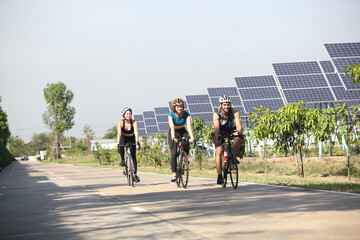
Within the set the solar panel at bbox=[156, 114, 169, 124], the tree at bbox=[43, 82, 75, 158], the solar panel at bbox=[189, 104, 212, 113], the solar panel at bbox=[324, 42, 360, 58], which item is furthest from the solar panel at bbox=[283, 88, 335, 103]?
the tree at bbox=[43, 82, 75, 158]

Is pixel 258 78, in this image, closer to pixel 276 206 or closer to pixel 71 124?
pixel 276 206

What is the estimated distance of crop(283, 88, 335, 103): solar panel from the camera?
3794 centimetres

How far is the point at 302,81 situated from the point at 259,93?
363 centimetres

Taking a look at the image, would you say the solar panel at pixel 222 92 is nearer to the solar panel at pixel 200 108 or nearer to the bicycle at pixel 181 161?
the solar panel at pixel 200 108

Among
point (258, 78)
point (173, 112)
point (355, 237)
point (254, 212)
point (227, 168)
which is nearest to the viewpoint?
point (355, 237)

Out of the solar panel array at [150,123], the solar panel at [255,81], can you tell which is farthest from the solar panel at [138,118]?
the solar panel at [255,81]

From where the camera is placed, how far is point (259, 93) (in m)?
42.8

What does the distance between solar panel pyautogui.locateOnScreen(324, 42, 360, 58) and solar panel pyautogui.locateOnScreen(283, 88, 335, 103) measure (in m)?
2.67

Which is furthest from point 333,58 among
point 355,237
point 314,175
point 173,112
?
point 355,237

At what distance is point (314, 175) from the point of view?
1709cm

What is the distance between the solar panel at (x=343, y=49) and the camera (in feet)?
129

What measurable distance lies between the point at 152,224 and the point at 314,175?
11440 millimetres

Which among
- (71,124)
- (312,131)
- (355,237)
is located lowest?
(355,237)

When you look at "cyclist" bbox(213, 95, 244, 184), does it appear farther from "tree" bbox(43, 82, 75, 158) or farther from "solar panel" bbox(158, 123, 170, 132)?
"tree" bbox(43, 82, 75, 158)
